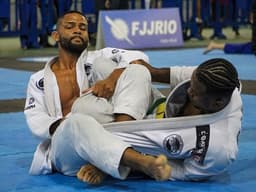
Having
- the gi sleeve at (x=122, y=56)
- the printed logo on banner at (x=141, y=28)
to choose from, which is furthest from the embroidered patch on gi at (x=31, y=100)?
the printed logo on banner at (x=141, y=28)

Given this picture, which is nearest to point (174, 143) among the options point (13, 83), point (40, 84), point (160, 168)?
point (160, 168)

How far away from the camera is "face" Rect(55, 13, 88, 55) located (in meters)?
4.41

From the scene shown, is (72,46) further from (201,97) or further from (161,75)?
(201,97)

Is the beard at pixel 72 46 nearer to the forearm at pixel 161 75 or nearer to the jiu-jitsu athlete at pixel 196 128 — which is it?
the forearm at pixel 161 75

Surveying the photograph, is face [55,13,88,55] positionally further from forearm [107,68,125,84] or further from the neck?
forearm [107,68,125,84]

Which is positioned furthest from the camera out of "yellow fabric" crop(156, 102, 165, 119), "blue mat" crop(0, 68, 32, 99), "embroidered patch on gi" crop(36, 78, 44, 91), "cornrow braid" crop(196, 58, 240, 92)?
"blue mat" crop(0, 68, 32, 99)

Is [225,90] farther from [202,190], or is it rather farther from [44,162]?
[44,162]

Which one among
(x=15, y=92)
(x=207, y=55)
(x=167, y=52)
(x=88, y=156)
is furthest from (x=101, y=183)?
(x=167, y=52)

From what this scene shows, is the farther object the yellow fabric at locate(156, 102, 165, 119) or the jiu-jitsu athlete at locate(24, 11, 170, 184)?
the yellow fabric at locate(156, 102, 165, 119)

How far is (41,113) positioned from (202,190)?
3.48 feet

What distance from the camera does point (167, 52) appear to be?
46.9ft

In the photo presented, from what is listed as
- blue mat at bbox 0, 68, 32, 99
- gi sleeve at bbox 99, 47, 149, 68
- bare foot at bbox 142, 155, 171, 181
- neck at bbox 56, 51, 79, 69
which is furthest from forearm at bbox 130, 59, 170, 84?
blue mat at bbox 0, 68, 32, 99

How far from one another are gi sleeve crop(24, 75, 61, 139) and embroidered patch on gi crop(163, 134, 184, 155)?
0.72 m

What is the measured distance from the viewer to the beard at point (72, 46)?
4430 mm
